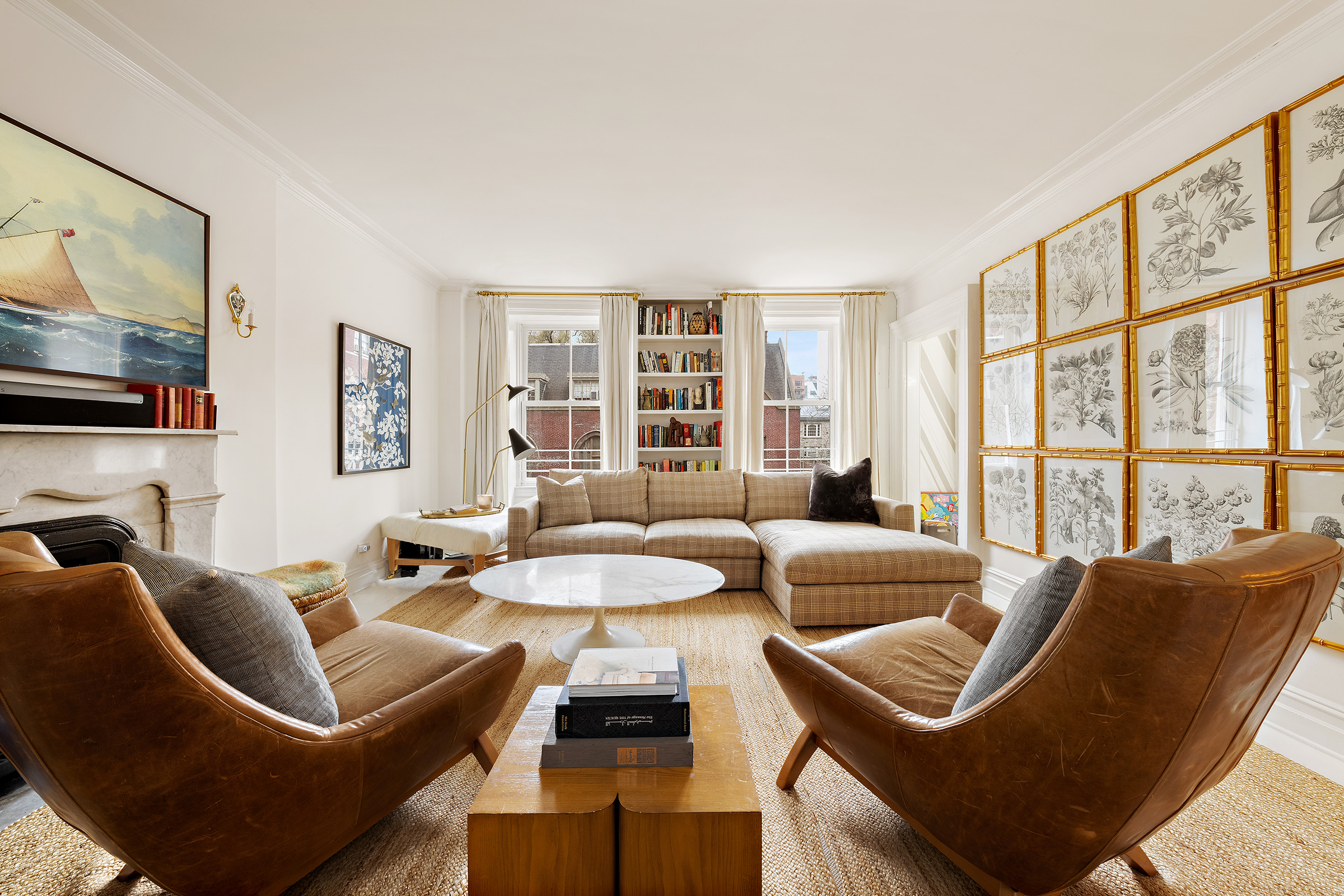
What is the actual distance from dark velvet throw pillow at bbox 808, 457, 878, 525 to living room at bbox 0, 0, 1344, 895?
32 millimetres

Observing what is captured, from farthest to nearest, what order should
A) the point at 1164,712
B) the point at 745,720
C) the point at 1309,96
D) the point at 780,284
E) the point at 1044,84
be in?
the point at 780,284 → the point at 1044,84 → the point at 745,720 → the point at 1309,96 → the point at 1164,712

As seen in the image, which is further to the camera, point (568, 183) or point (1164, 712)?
point (568, 183)

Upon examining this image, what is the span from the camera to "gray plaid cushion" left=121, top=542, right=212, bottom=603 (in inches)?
49.1

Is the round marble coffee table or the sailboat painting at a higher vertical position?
the sailboat painting

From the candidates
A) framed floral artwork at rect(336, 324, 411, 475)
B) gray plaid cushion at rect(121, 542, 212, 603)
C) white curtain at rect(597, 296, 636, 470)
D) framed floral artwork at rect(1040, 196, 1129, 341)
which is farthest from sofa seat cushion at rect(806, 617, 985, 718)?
white curtain at rect(597, 296, 636, 470)

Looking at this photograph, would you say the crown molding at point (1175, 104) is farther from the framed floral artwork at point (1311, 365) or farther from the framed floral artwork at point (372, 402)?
the framed floral artwork at point (372, 402)

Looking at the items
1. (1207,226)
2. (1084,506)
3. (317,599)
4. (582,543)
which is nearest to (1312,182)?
(1207,226)

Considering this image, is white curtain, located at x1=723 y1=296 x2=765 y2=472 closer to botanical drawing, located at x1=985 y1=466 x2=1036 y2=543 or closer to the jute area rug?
botanical drawing, located at x1=985 y1=466 x2=1036 y2=543

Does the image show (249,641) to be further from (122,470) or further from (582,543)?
(582,543)

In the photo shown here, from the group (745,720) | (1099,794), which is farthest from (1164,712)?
(745,720)

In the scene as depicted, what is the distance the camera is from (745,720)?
2.13 m

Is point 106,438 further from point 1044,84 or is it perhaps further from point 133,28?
point 1044,84

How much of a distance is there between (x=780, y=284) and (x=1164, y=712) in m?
4.78

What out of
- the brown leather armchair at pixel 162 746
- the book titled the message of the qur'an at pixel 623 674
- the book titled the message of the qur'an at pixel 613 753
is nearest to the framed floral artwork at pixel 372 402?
the brown leather armchair at pixel 162 746
